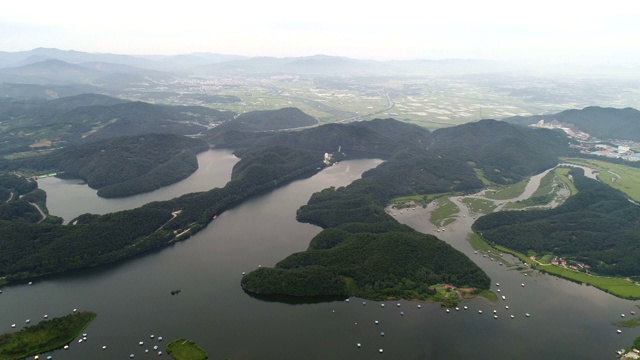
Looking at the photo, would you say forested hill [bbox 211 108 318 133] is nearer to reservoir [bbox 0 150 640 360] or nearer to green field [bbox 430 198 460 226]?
green field [bbox 430 198 460 226]

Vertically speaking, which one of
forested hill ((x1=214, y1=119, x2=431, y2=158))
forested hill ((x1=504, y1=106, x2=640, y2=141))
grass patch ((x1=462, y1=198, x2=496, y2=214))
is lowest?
grass patch ((x1=462, y1=198, x2=496, y2=214))

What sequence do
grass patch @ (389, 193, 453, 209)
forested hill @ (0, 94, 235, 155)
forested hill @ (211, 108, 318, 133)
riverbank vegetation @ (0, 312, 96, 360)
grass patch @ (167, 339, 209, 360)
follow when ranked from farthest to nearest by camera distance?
forested hill @ (211, 108, 318, 133)
forested hill @ (0, 94, 235, 155)
grass patch @ (389, 193, 453, 209)
grass patch @ (167, 339, 209, 360)
riverbank vegetation @ (0, 312, 96, 360)

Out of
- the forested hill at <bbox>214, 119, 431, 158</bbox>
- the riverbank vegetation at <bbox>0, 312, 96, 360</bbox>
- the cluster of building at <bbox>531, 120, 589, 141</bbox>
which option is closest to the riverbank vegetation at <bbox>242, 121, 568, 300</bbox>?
the riverbank vegetation at <bbox>0, 312, 96, 360</bbox>

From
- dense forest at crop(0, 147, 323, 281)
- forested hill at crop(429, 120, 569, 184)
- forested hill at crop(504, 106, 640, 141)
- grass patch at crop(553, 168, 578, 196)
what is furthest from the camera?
forested hill at crop(504, 106, 640, 141)

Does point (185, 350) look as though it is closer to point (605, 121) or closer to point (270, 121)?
point (270, 121)

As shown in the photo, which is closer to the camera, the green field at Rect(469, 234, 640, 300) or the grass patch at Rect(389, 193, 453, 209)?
the green field at Rect(469, 234, 640, 300)

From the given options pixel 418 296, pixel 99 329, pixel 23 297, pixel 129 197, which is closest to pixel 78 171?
pixel 129 197

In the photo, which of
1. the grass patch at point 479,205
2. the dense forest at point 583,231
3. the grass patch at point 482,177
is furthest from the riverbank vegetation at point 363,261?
the grass patch at point 482,177

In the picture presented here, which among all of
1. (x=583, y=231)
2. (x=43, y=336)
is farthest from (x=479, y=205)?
(x=43, y=336)
